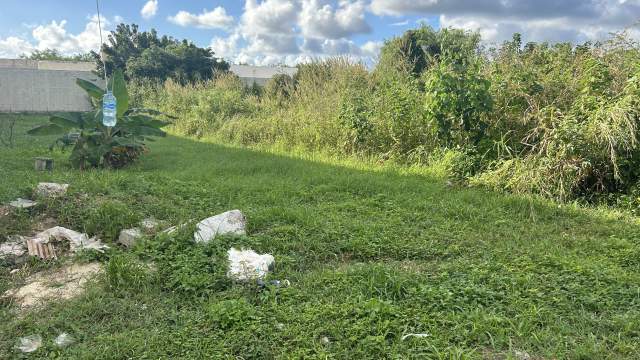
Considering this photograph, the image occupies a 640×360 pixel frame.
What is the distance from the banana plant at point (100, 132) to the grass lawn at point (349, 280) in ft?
3.57

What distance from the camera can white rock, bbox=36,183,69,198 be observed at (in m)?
4.38

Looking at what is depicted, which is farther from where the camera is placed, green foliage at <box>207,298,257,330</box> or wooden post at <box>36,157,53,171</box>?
wooden post at <box>36,157,53,171</box>

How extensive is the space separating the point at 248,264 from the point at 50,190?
2478mm

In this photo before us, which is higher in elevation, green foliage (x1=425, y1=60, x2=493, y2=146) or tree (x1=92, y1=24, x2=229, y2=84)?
tree (x1=92, y1=24, x2=229, y2=84)

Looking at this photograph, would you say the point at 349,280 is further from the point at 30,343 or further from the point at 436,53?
the point at 436,53

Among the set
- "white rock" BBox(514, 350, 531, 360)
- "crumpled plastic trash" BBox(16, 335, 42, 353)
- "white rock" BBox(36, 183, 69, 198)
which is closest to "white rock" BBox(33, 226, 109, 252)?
"white rock" BBox(36, 183, 69, 198)

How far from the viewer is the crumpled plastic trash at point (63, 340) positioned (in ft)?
8.03

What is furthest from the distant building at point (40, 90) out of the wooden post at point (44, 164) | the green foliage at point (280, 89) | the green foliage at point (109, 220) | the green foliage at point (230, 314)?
the green foliage at point (230, 314)

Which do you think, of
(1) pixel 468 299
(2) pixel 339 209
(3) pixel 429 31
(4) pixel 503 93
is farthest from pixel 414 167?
(3) pixel 429 31

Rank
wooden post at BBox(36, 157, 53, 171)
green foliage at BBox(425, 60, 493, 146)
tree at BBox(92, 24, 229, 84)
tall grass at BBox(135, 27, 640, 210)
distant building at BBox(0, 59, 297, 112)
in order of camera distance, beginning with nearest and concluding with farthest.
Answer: tall grass at BBox(135, 27, 640, 210), green foliage at BBox(425, 60, 493, 146), wooden post at BBox(36, 157, 53, 171), distant building at BBox(0, 59, 297, 112), tree at BBox(92, 24, 229, 84)

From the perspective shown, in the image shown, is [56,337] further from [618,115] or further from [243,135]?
[243,135]

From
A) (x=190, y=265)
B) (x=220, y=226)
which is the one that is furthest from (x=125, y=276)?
(x=220, y=226)

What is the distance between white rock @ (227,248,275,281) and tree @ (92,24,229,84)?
17422 millimetres

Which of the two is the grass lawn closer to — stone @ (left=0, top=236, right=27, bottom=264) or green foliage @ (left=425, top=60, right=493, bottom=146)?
stone @ (left=0, top=236, right=27, bottom=264)
